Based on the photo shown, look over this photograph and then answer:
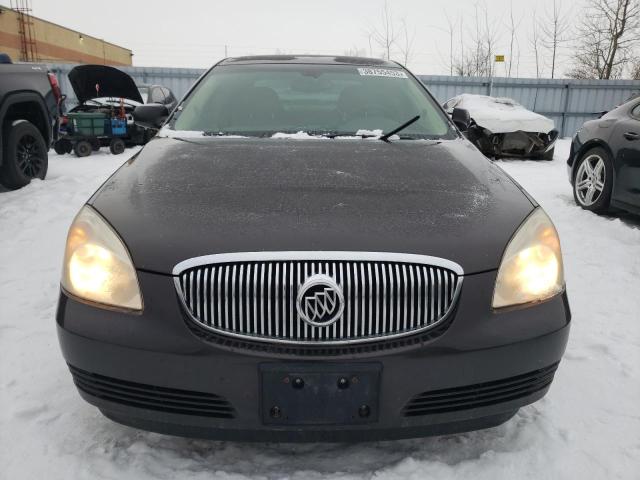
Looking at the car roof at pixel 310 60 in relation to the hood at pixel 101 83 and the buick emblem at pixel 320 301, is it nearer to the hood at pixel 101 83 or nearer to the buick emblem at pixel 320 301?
the buick emblem at pixel 320 301

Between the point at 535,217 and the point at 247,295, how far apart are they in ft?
3.48

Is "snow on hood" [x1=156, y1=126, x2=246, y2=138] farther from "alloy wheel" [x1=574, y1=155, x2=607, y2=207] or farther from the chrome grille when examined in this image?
"alloy wheel" [x1=574, y1=155, x2=607, y2=207]

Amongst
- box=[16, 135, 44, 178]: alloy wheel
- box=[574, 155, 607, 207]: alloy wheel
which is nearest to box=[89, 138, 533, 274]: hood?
box=[574, 155, 607, 207]: alloy wheel

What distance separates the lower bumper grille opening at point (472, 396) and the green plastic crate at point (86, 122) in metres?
10.4

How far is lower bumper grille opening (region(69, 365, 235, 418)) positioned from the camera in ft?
5.48

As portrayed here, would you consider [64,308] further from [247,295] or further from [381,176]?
[381,176]

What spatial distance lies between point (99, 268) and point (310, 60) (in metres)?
2.25

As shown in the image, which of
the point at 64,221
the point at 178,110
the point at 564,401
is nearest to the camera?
the point at 564,401

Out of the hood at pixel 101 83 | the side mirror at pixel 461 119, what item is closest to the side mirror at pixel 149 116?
the side mirror at pixel 461 119

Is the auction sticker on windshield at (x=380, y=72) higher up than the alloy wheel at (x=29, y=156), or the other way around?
the auction sticker on windshield at (x=380, y=72)

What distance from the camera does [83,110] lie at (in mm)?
11406

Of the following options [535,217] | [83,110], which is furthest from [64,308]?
[83,110]

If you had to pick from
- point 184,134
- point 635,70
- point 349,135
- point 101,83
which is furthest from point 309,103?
point 635,70

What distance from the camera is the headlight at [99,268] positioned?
170 centimetres
